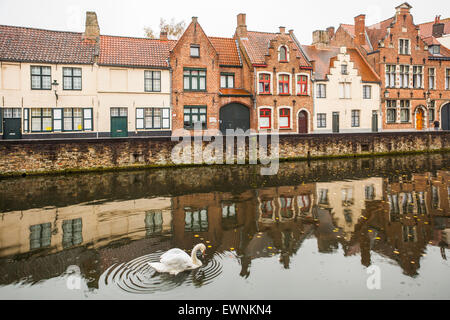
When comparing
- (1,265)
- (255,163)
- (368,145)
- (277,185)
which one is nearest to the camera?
(1,265)

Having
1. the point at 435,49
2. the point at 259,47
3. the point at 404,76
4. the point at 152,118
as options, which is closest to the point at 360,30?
the point at 404,76

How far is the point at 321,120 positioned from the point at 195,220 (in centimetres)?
2465

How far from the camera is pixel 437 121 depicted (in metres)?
35.1

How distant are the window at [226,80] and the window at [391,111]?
15406 millimetres

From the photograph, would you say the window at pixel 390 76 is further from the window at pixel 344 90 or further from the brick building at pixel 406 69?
the window at pixel 344 90

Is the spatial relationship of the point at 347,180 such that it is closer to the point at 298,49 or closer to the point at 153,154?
the point at 153,154

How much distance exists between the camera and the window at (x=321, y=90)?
32312 mm

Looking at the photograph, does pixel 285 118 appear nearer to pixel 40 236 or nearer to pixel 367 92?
pixel 367 92

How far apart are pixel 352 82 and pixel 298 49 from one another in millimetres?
5805

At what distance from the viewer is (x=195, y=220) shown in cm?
1034

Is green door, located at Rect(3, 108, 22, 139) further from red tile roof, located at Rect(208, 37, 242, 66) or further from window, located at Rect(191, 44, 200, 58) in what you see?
red tile roof, located at Rect(208, 37, 242, 66)

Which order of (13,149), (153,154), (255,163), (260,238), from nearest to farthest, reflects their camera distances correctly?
1. (260,238)
2. (13,149)
3. (153,154)
4. (255,163)
